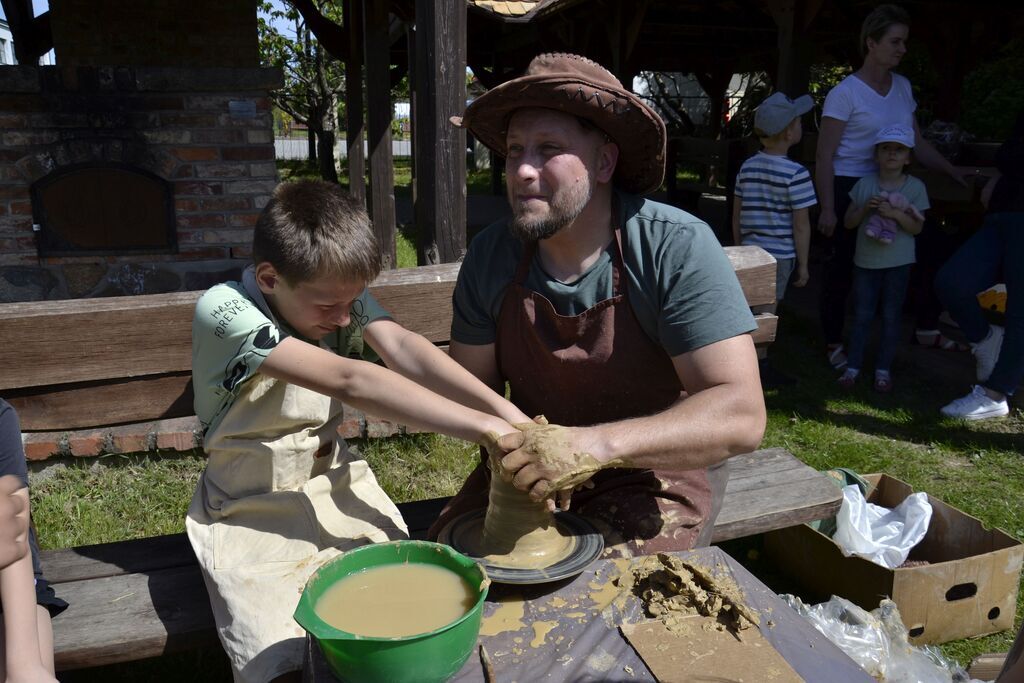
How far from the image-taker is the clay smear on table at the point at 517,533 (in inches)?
70.2

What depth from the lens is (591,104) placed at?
6.84 feet

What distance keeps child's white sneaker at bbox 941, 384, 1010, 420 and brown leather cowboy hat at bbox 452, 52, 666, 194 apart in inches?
130

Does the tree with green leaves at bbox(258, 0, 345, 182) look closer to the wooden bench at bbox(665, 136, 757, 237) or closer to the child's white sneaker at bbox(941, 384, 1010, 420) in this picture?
the wooden bench at bbox(665, 136, 757, 237)

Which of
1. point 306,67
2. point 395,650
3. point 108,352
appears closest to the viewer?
point 395,650

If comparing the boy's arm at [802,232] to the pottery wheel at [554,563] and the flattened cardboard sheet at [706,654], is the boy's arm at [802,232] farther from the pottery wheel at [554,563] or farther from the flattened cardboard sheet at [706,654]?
the flattened cardboard sheet at [706,654]

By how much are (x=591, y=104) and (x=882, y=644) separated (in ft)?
5.86

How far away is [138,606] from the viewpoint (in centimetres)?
217

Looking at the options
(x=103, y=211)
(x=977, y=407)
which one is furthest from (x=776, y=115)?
(x=103, y=211)

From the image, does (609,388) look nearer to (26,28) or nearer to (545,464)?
Answer: (545,464)

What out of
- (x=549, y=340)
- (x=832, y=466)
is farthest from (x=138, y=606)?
(x=832, y=466)

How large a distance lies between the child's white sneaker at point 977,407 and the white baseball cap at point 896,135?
57.1 inches

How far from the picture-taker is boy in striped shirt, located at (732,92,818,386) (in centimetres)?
488

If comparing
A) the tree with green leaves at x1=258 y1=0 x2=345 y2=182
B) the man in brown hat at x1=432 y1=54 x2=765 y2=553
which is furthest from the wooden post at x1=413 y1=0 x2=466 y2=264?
the tree with green leaves at x1=258 y1=0 x2=345 y2=182

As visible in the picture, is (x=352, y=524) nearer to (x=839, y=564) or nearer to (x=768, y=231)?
(x=839, y=564)
